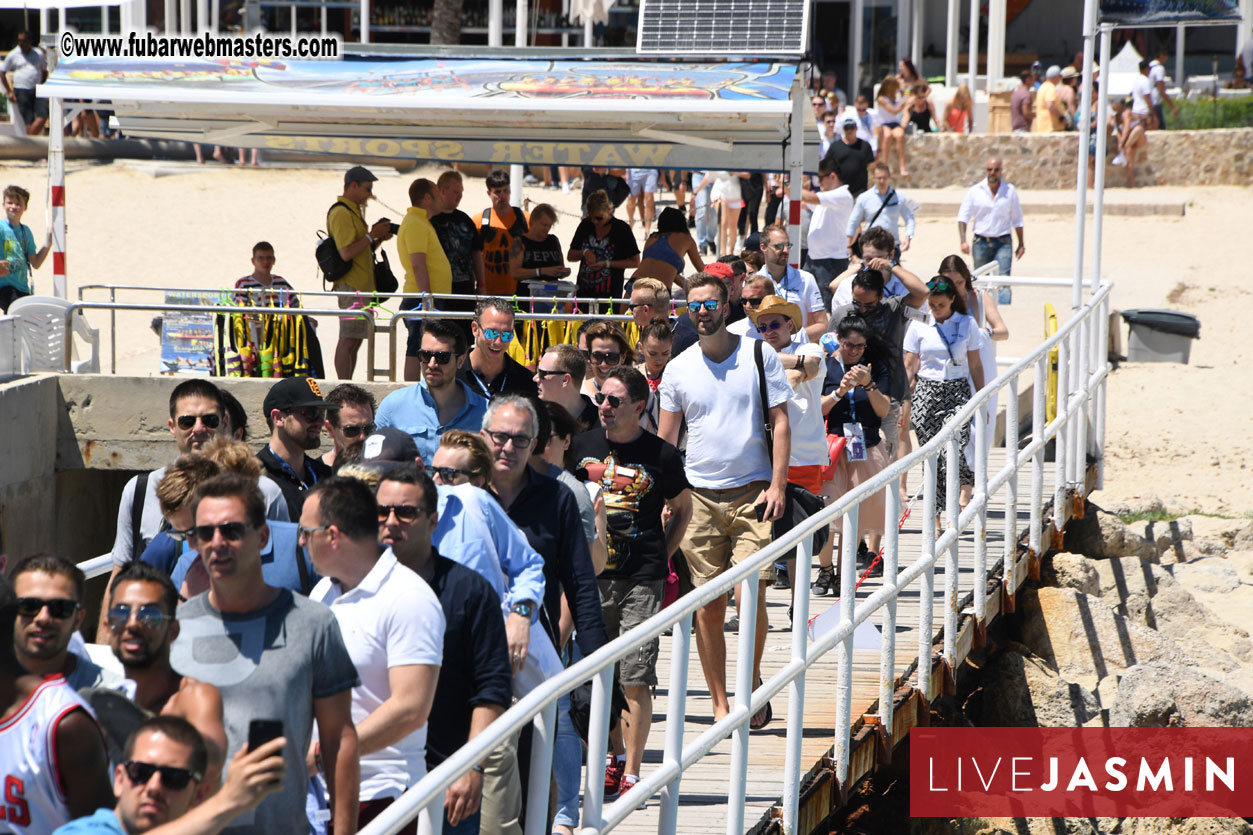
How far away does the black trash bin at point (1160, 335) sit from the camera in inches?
743

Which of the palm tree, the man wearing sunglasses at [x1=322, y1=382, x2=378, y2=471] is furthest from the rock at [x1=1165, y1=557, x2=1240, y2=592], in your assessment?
the palm tree

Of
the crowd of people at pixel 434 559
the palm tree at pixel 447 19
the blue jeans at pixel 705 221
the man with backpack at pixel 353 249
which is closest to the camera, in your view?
the crowd of people at pixel 434 559

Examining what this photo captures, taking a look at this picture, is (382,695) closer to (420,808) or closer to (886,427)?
(420,808)

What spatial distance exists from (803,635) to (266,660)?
7.85 feet

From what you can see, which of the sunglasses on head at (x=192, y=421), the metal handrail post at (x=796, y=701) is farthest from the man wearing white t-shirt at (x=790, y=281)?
the sunglasses on head at (x=192, y=421)

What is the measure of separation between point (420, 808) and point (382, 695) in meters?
0.85

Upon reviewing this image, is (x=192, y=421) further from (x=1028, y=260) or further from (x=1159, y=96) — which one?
(x=1159, y=96)

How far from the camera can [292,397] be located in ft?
19.2

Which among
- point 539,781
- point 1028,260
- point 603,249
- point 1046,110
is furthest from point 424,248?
point 1046,110

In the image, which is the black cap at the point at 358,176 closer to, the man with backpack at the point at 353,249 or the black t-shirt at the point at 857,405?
the man with backpack at the point at 353,249

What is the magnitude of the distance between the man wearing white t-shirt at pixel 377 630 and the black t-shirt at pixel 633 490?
207cm

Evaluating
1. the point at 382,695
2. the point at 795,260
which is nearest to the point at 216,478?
the point at 382,695

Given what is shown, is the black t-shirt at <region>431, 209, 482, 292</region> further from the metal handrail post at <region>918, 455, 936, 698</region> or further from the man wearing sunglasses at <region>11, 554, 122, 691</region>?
the man wearing sunglasses at <region>11, 554, 122, 691</region>

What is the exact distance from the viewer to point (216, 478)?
13.0 feet
